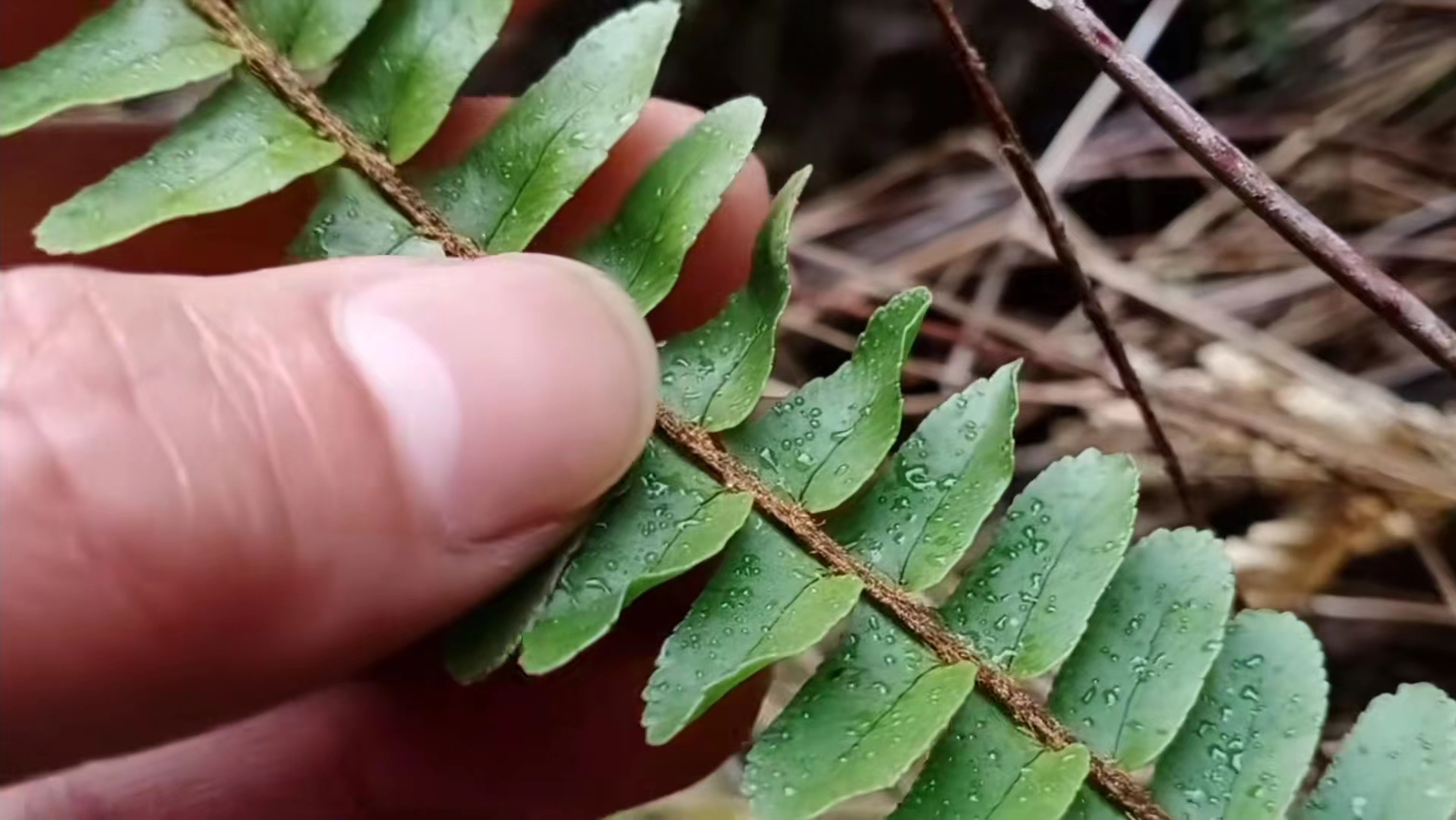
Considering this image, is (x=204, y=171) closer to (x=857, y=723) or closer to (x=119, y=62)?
(x=119, y=62)

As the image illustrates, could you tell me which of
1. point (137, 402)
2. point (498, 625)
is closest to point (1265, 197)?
point (498, 625)

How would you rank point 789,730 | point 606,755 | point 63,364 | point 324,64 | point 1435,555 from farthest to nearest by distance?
1. point 1435,555
2. point 606,755
3. point 324,64
4. point 789,730
5. point 63,364

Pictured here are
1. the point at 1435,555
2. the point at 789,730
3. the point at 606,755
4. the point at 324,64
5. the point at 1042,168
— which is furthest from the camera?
the point at 1042,168

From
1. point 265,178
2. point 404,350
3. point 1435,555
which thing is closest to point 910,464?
point 404,350

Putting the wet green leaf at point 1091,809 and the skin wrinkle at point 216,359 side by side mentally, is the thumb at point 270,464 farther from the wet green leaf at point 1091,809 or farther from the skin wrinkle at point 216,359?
the wet green leaf at point 1091,809

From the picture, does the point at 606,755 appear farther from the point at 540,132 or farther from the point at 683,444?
the point at 540,132

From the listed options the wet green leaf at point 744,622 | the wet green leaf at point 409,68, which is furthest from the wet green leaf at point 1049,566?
the wet green leaf at point 409,68

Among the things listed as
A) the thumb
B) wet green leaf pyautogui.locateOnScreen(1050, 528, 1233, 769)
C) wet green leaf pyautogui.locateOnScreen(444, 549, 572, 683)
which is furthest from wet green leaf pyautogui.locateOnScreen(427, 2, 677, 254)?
wet green leaf pyautogui.locateOnScreen(1050, 528, 1233, 769)

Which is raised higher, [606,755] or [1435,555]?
[1435,555]
